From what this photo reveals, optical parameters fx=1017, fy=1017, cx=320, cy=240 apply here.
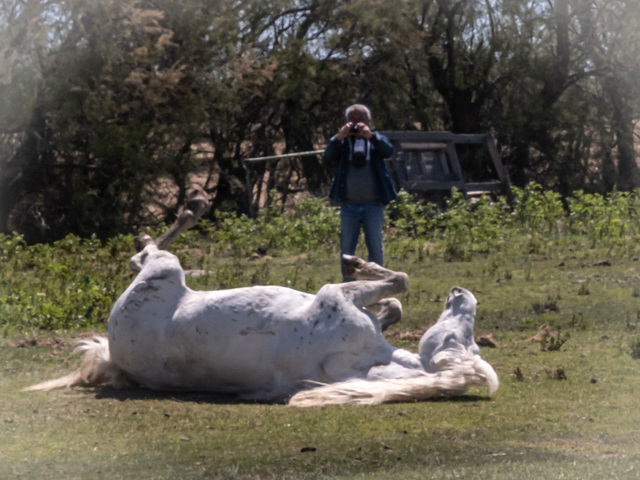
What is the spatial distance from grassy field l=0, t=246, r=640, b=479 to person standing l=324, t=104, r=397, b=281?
4.32 ft

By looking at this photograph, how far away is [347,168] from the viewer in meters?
8.60

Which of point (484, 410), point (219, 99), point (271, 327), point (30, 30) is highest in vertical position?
point (30, 30)

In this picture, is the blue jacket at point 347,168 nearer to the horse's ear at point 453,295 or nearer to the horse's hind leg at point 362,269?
the horse's hind leg at point 362,269

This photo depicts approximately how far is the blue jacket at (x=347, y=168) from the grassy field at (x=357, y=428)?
1.42m

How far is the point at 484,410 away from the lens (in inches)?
205

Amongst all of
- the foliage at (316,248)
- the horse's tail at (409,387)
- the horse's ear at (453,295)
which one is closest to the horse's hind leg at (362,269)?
the horse's ear at (453,295)

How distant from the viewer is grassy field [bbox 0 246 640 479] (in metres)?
4.14

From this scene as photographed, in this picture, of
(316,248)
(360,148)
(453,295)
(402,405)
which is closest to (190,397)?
(402,405)

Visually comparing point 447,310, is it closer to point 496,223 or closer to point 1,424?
point 1,424

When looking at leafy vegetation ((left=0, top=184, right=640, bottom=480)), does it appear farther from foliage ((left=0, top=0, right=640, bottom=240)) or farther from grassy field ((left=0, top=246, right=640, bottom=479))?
foliage ((left=0, top=0, right=640, bottom=240))

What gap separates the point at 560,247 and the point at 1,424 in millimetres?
9710

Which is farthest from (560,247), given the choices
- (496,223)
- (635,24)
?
(635,24)

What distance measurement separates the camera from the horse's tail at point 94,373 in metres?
5.96

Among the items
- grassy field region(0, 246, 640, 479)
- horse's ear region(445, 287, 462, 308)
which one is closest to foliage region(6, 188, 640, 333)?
grassy field region(0, 246, 640, 479)
